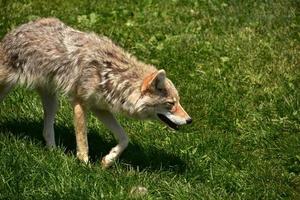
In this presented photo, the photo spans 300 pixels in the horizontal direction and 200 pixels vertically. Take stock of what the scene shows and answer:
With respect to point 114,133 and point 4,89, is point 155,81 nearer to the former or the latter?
point 114,133

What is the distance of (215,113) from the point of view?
317 inches

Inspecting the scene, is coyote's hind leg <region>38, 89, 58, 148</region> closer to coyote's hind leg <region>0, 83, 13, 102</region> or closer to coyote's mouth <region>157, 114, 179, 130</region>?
coyote's hind leg <region>0, 83, 13, 102</region>

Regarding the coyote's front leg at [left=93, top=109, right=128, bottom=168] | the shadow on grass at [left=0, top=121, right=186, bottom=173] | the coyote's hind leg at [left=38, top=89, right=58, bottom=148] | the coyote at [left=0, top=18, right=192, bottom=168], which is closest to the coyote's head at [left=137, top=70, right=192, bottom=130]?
the coyote at [left=0, top=18, right=192, bottom=168]

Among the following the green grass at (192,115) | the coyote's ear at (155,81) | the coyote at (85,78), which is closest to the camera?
the green grass at (192,115)

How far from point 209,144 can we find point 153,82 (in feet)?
4.15

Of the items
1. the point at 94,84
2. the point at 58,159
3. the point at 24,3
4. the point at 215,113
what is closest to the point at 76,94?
the point at 94,84

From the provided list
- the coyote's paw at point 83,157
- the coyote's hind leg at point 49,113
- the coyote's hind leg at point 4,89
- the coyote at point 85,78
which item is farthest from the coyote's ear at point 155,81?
the coyote's hind leg at point 4,89

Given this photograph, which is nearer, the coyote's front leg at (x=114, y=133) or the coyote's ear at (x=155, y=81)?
the coyote's ear at (x=155, y=81)

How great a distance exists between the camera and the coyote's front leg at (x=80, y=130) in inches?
266

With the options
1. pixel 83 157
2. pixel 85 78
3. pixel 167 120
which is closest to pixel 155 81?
pixel 167 120

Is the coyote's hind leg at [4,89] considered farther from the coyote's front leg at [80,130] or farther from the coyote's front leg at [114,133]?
the coyote's front leg at [114,133]

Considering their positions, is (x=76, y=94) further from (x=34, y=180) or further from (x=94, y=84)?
(x=34, y=180)

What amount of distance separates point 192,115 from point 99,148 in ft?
4.47

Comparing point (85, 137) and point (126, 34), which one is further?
point (126, 34)
